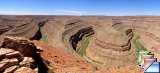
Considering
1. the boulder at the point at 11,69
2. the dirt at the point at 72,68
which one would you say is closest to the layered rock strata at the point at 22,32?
the dirt at the point at 72,68

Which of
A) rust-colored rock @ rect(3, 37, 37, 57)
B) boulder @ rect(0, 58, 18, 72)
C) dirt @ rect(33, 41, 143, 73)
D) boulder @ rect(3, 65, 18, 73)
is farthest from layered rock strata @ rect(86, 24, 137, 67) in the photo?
boulder @ rect(3, 65, 18, 73)

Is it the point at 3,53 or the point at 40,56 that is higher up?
the point at 3,53

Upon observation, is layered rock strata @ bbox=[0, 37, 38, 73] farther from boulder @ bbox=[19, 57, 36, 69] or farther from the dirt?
the dirt

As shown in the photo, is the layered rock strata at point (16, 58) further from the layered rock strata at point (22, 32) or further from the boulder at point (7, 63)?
the layered rock strata at point (22, 32)

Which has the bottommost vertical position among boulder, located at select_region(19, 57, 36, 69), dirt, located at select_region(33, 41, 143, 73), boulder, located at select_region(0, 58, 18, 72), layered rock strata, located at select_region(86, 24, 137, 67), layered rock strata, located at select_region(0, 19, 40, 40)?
layered rock strata, located at select_region(86, 24, 137, 67)

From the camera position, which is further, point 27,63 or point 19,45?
point 19,45

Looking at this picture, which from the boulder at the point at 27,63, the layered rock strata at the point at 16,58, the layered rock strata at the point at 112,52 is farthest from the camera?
the layered rock strata at the point at 112,52

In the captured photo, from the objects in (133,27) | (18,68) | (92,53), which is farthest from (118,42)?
(133,27)

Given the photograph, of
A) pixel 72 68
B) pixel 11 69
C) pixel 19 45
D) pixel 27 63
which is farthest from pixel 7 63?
pixel 72 68

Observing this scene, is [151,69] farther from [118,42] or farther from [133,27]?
[133,27]

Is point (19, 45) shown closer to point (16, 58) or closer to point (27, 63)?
point (16, 58)

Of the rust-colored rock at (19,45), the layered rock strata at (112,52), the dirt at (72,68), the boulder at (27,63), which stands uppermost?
the rust-colored rock at (19,45)
